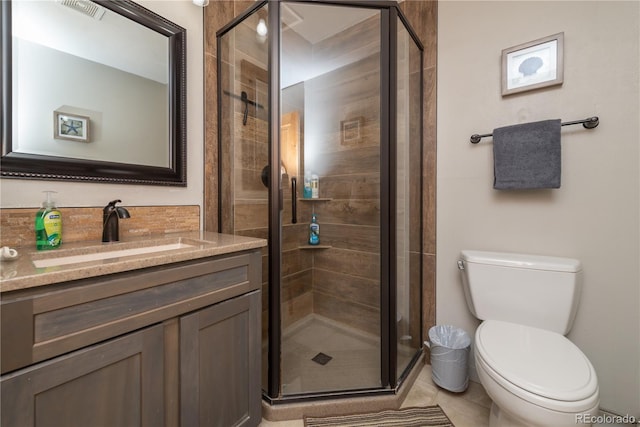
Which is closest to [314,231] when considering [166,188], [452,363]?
[166,188]

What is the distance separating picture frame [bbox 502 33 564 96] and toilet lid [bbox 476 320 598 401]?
1.23 metres

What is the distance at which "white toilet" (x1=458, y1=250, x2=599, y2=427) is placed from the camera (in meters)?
0.91

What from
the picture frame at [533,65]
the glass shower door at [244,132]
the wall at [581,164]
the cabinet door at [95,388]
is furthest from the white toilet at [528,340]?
the cabinet door at [95,388]

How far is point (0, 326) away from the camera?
0.60 m

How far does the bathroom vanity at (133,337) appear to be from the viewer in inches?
25.5

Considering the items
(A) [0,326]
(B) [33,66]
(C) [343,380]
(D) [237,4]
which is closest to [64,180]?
(B) [33,66]

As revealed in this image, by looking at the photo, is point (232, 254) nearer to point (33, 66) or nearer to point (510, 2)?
point (33, 66)

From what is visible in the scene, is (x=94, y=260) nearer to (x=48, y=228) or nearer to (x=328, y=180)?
(x=48, y=228)

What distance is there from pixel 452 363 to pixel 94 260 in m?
1.75

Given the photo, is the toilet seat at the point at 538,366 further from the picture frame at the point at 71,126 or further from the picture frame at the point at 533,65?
the picture frame at the point at 71,126

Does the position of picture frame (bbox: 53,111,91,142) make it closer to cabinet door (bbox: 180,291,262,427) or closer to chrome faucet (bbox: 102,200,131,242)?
chrome faucet (bbox: 102,200,131,242)

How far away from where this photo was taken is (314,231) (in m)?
2.22

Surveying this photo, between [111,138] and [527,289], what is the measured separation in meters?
2.11

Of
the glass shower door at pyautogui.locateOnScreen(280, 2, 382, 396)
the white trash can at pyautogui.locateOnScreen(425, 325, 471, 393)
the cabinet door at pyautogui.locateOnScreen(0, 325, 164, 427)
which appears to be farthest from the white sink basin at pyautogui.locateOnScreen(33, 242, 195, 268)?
the white trash can at pyautogui.locateOnScreen(425, 325, 471, 393)
